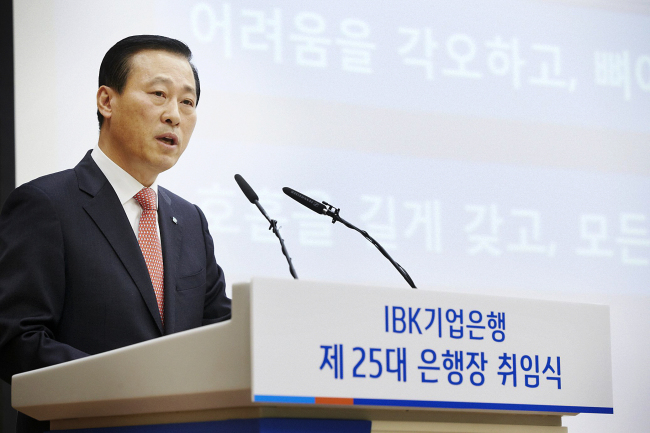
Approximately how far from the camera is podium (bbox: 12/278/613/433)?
1.01 metres

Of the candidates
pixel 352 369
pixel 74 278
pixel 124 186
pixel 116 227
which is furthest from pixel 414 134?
pixel 352 369

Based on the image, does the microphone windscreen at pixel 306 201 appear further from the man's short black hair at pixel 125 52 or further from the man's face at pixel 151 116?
the man's short black hair at pixel 125 52

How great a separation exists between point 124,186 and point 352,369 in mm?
943

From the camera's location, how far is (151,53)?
194 centimetres

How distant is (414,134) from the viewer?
317cm

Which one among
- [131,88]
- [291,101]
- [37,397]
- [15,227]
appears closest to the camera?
[37,397]

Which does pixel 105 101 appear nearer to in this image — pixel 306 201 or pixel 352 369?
pixel 306 201

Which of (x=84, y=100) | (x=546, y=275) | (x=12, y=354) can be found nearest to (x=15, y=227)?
(x=12, y=354)

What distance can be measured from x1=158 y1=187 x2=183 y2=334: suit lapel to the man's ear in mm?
218

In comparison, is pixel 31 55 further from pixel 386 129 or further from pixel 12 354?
pixel 12 354

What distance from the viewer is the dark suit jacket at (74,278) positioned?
1.54 metres

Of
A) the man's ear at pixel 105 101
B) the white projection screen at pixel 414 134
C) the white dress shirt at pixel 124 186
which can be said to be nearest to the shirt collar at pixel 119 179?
the white dress shirt at pixel 124 186

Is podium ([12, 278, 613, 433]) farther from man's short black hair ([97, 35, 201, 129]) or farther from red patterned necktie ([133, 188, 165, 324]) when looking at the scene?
man's short black hair ([97, 35, 201, 129])

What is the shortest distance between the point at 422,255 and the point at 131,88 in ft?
4.79
